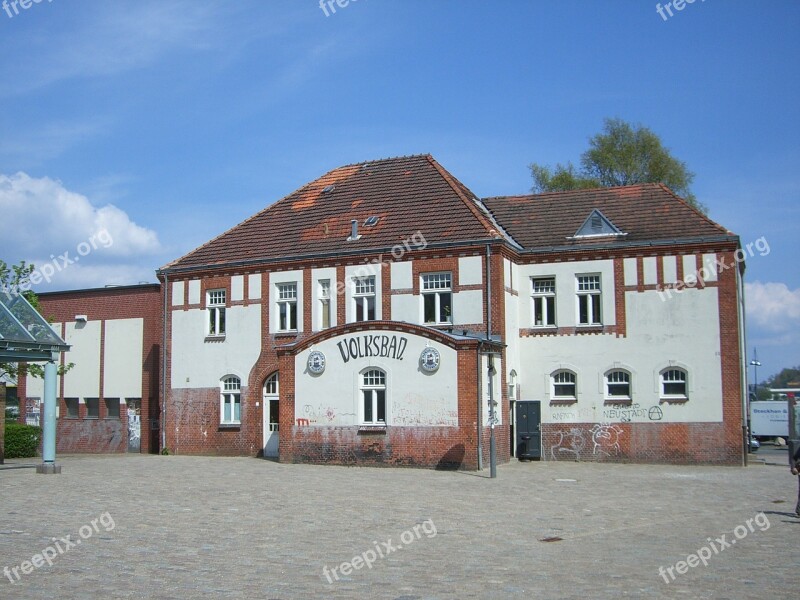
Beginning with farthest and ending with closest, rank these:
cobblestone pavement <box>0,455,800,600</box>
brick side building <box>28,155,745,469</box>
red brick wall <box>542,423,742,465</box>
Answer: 1. red brick wall <box>542,423,742,465</box>
2. brick side building <box>28,155,745,469</box>
3. cobblestone pavement <box>0,455,800,600</box>

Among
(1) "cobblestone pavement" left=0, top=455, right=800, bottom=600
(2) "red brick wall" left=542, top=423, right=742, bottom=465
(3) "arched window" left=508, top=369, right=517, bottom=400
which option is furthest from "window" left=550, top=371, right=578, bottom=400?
(1) "cobblestone pavement" left=0, top=455, right=800, bottom=600

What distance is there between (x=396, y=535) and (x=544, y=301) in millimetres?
18010

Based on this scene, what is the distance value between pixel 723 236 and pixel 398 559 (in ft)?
66.3

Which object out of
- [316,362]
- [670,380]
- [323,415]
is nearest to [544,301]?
[670,380]

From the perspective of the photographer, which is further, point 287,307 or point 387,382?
point 287,307

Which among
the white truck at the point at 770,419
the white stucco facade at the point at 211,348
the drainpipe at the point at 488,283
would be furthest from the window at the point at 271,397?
the white truck at the point at 770,419

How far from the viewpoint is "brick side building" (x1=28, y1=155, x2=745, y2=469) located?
27141mm

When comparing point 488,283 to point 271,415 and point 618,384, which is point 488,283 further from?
point 271,415

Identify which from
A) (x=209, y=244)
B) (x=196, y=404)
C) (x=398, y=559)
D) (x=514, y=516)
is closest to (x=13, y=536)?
(x=398, y=559)

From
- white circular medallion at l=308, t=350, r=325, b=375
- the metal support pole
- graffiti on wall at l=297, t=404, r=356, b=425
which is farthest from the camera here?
white circular medallion at l=308, t=350, r=325, b=375

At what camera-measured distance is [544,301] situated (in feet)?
100

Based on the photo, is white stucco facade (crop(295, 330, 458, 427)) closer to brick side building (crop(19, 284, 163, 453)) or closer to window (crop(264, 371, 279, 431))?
window (crop(264, 371, 279, 431))

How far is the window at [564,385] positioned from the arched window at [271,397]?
9.66 meters

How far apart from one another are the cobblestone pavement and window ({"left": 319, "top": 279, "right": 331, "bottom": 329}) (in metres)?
8.29
